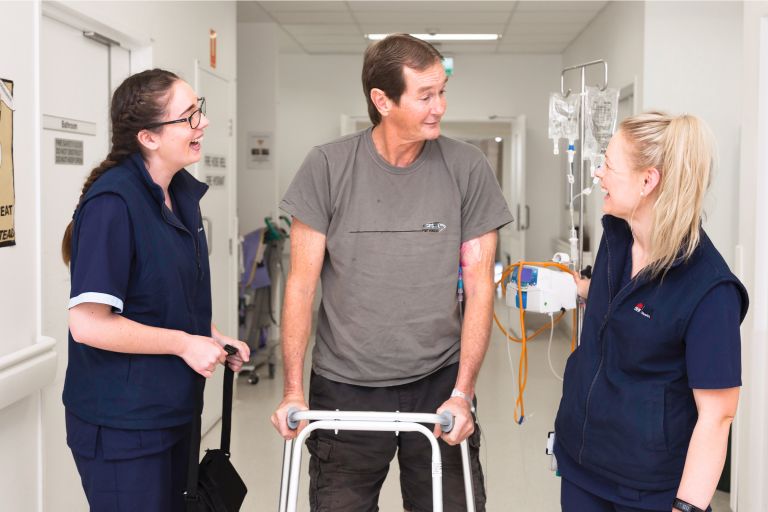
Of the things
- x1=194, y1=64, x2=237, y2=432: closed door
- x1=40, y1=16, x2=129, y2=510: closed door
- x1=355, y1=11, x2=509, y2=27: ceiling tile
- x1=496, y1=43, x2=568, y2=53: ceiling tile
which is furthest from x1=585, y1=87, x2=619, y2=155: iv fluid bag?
x1=496, y1=43, x2=568, y2=53: ceiling tile

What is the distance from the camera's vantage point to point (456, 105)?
29.8 feet

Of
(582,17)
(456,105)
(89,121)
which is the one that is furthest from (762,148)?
(456,105)

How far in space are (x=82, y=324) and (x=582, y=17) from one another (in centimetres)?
626

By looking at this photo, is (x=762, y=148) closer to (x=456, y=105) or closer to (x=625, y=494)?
(x=625, y=494)

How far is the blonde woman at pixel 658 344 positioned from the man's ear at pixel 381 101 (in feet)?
1.78

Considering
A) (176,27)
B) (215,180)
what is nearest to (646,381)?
(176,27)

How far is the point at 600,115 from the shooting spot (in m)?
2.64

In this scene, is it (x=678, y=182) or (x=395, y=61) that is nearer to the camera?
(x=678, y=182)

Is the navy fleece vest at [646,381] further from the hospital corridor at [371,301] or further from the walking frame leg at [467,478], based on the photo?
the walking frame leg at [467,478]

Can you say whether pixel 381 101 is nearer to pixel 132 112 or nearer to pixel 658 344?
pixel 132 112

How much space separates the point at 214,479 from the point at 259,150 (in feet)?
18.1

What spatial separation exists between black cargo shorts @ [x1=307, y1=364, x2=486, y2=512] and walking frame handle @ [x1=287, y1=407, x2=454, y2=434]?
0.22 metres

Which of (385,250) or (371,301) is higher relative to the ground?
(385,250)

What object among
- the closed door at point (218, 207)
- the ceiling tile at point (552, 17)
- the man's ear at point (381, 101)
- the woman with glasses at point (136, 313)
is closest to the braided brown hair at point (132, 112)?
the woman with glasses at point (136, 313)
